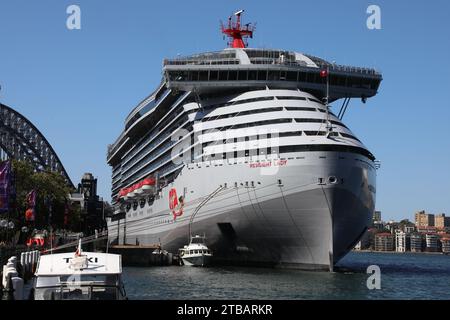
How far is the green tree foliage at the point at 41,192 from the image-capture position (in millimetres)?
82875

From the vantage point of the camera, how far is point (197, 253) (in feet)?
205

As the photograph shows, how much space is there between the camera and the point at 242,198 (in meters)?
55.0

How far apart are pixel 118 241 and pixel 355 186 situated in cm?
5463

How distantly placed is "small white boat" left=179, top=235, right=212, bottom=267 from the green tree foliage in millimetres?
25831

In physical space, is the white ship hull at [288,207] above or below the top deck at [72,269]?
above

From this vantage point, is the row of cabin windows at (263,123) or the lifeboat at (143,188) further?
the lifeboat at (143,188)

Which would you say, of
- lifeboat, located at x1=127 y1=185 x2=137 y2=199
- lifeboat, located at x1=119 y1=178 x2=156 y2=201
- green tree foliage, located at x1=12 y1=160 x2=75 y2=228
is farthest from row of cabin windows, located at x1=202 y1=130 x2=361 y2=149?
green tree foliage, located at x1=12 y1=160 x2=75 y2=228

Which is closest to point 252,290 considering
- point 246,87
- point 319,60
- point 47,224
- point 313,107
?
point 313,107

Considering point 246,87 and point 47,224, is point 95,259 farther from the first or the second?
point 47,224

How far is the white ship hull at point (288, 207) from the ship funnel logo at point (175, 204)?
5.67ft

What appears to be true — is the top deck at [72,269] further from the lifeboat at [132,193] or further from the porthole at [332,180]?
the lifeboat at [132,193]

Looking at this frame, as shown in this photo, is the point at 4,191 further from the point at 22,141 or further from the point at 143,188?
the point at 22,141
